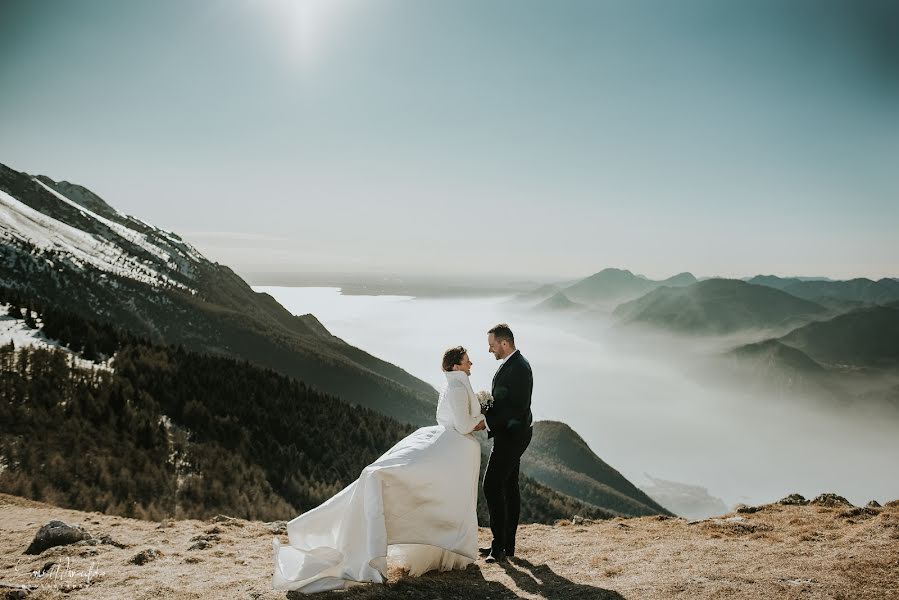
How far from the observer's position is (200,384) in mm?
28547

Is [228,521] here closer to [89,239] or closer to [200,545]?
[200,545]

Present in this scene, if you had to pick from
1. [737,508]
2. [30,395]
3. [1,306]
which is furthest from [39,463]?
[737,508]

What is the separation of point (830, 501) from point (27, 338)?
109 feet

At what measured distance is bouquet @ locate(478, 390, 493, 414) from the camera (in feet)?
24.4

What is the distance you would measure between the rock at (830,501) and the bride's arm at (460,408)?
11.8m

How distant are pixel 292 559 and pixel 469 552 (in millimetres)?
2419

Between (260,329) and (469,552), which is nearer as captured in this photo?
(469,552)

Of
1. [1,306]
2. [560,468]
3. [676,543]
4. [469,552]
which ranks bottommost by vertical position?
[560,468]

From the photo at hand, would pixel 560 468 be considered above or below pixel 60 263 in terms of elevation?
below

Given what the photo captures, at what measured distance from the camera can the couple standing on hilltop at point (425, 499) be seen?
5.95m

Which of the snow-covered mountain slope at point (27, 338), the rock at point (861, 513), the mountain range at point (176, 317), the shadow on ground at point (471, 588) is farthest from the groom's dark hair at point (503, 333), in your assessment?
the snow-covered mountain slope at point (27, 338)

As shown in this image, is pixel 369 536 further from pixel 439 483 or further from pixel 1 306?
pixel 1 306

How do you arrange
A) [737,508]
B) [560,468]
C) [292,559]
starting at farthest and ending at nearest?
[560,468]
[737,508]
[292,559]

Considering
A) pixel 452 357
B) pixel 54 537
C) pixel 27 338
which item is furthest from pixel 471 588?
pixel 27 338
